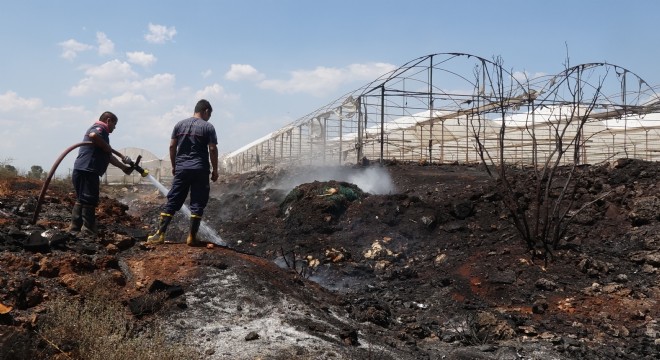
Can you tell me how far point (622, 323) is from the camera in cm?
633

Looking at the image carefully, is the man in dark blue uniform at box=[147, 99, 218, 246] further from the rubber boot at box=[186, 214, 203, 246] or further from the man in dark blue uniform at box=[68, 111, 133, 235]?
the man in dark blue uniform at box=[68, 111, 133, 235]

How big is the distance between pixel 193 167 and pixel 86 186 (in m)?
1.15

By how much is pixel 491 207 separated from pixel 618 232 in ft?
6.03

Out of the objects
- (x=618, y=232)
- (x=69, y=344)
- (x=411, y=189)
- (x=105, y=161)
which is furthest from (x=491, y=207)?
(x=69, y=344)

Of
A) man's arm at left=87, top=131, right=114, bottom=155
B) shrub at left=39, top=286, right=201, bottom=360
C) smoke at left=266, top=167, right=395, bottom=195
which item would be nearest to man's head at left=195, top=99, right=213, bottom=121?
man's arm at left=87, top=131, right=114, bottom=155

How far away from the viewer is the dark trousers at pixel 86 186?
6.58 meters

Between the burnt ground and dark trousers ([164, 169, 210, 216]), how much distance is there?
46 centimetres

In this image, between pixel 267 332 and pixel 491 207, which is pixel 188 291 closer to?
pixel 267 332

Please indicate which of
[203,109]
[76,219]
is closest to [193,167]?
[203,109]

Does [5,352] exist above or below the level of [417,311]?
above

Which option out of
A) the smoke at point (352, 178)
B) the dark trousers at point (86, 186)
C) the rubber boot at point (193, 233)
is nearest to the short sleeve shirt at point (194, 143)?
the rubber boot at point (193, 233)

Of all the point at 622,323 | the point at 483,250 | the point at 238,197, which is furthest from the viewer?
the point at 238,197

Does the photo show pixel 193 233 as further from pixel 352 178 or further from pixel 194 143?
pixel 352 178

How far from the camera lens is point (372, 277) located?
793cm
